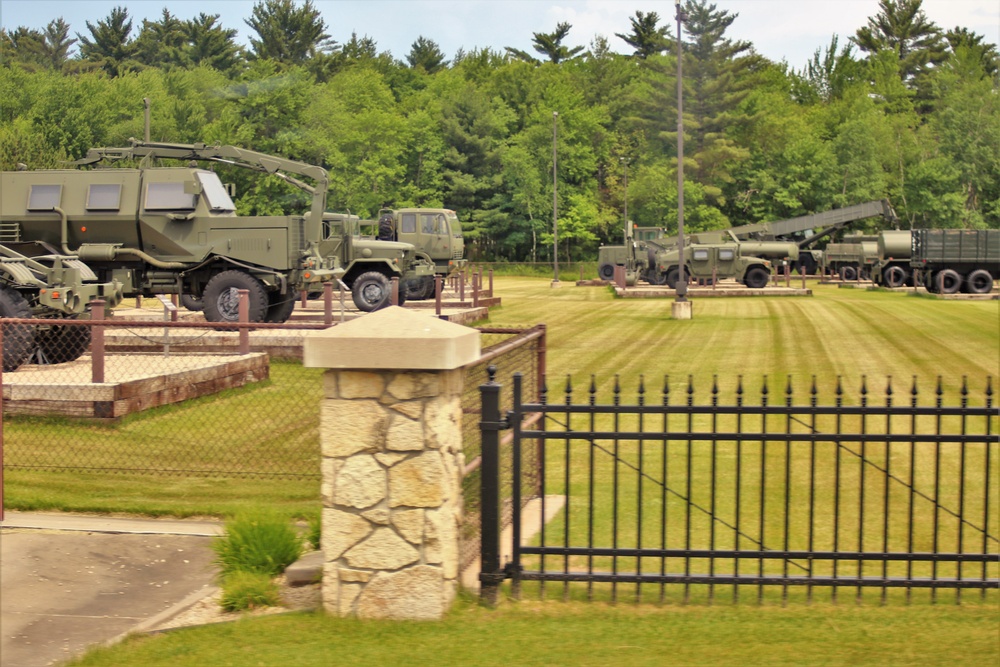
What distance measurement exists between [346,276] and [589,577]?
2200cm

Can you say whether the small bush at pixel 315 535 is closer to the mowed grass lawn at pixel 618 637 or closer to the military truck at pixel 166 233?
the mowed grass lawn at pixel 618 637

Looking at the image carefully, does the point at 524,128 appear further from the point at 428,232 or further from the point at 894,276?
the point at 428,232

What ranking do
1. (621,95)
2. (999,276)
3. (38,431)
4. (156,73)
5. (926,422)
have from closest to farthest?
(38,431) → (926,422) → (999,276) → (156,73) → (621,95)

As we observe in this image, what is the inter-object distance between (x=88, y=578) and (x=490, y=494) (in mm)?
2603

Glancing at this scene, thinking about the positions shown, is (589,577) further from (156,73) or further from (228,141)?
(156,73)

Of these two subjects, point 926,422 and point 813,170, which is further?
point 813,170

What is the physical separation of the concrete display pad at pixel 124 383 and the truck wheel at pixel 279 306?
694cm

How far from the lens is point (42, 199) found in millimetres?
21109

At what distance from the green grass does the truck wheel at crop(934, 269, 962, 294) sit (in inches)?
1379

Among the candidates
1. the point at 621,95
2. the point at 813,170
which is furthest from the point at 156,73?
the point at 813,170

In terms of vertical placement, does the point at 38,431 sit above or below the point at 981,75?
below

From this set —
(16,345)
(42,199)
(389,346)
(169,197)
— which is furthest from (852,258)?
(389,346)

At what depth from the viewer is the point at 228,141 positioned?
66.9m

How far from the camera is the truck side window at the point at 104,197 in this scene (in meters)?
21.1
